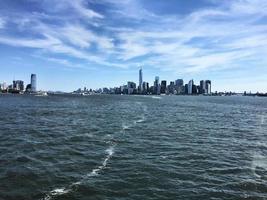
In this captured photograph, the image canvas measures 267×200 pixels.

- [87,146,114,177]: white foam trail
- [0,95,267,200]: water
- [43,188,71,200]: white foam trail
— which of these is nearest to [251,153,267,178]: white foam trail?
[0,95,267,200]: water

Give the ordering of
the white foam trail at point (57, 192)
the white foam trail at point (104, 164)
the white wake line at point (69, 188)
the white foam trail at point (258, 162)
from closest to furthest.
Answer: the white foam trail at point (57, 192)
the white wake line at point (69, 188)
the white foam trail at point (104, 164)
the white foam trail at point (258, 162)

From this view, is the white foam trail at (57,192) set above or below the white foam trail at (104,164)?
below

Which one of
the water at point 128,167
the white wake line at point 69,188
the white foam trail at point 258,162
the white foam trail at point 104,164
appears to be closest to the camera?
the white wake line at point 69,188

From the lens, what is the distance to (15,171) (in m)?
24.6

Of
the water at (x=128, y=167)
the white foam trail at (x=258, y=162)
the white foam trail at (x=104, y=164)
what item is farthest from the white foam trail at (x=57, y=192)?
the white foam trail at (x=258, y=162)

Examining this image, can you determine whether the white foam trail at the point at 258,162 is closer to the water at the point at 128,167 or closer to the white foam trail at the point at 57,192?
the water at the point at 128,167

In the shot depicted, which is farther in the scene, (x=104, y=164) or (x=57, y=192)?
(x=104, y=164)

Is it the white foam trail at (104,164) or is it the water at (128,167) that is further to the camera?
the white foam trail at (104,164)

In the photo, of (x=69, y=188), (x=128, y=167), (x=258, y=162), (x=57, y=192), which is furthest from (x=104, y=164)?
(x=258, y=162)

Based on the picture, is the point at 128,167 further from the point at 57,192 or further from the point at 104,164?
the point at 57,192

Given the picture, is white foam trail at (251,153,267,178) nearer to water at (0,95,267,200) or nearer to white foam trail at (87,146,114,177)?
water at (0,95,267,200)

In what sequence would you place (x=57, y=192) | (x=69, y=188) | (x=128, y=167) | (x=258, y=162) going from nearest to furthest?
(x=57, y=192)
(x=69, y=188)
(x=128, y=167)
(x=258, y=162)

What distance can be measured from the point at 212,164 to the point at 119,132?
2016 centimetres

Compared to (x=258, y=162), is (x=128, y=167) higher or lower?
higher
